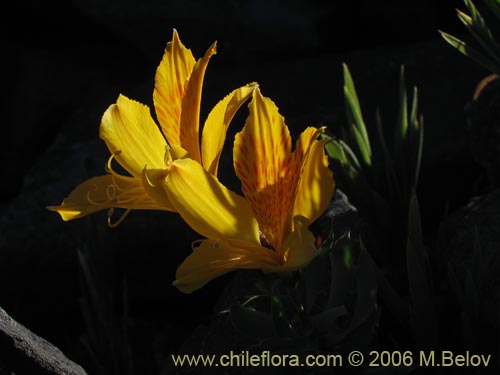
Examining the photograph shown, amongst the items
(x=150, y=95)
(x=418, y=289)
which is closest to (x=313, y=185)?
(x=418, y=289)

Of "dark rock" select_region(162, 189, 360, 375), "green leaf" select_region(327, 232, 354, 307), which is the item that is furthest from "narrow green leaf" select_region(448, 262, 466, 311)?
"green leaf" select_region(327, 232, 354, 307)

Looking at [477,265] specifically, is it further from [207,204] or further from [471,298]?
[207,204]

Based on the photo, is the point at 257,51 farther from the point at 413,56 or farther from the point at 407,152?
the point at 407,152

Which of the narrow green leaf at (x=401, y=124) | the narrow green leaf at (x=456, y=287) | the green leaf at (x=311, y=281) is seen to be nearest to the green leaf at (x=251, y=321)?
the green leaf at (x=311, y=281)

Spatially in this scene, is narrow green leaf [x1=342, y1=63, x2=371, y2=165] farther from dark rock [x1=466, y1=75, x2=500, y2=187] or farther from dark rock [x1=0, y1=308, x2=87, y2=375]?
dark rock [x1=0, y1=308, x2=87, y2=375]

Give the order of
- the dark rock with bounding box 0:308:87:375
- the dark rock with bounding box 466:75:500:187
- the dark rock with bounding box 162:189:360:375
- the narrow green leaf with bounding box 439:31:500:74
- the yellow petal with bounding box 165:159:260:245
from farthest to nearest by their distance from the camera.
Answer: the dark rock with bounding box 466:75:500:187 < the narrow green leaf with bounding box 439:31:500:74 < the dark rock with bounding box 162:189:360:375 < the dark rock with bounding box 0:308:87:375 < the yellow petal with bounding box 165:159:260:245

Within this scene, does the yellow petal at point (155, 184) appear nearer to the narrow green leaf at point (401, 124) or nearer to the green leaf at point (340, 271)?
the green leaf at point (340, 271)

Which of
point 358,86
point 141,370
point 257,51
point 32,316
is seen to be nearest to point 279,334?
point 141,370

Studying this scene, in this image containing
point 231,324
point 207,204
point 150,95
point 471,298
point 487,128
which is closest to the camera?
point 207,204
